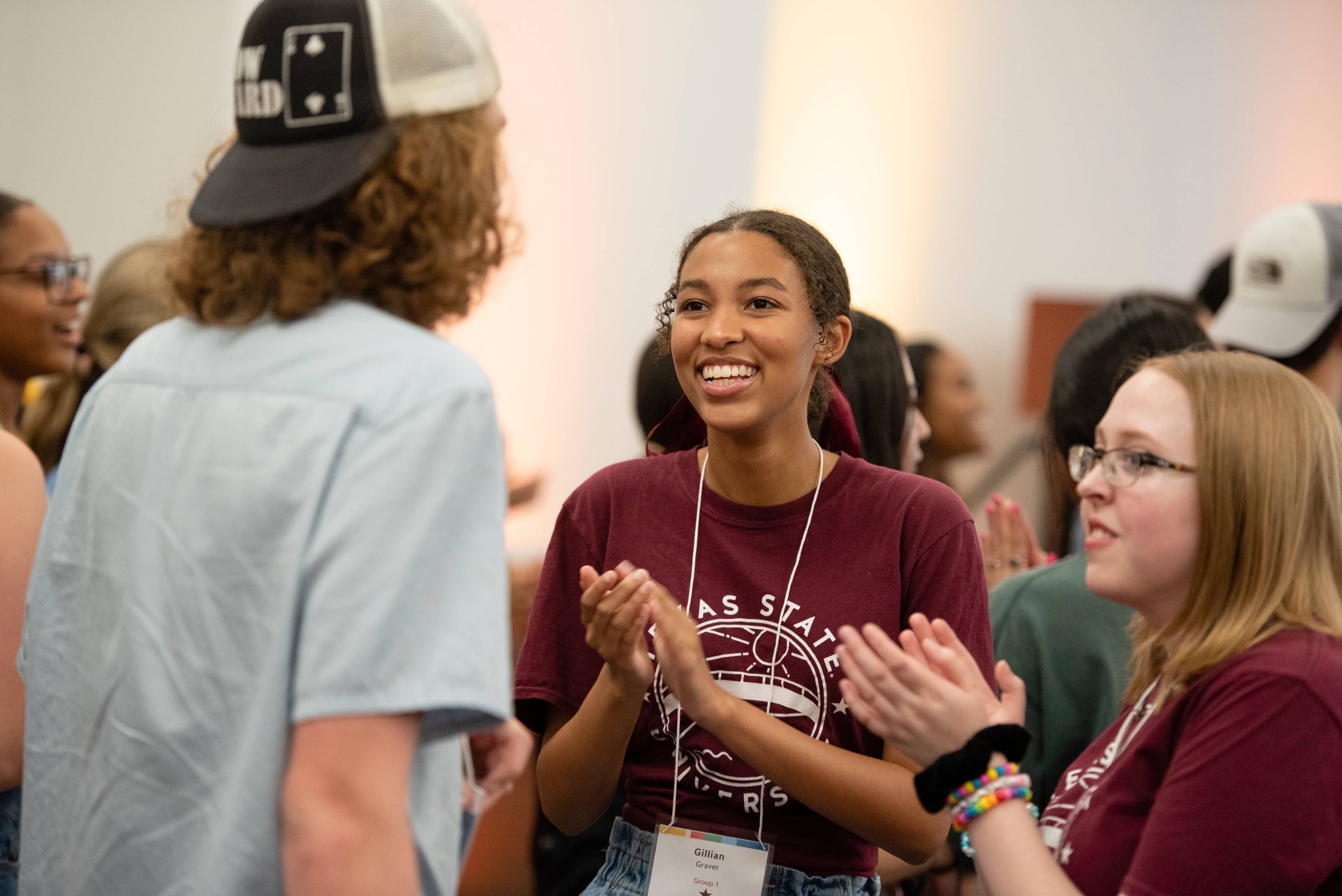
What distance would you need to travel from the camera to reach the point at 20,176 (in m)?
4.62

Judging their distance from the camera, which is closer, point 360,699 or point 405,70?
point 360,699

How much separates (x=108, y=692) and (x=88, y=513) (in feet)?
0.57

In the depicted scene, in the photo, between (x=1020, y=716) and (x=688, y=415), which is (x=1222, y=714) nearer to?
(x=1020, y=716)

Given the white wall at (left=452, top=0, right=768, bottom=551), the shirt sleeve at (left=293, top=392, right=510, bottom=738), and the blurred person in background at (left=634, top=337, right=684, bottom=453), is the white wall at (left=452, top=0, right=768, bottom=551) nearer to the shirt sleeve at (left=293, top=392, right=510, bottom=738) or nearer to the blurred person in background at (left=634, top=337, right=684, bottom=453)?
the blurred person in background at (left=634, top=337, right=684, bottom=453)

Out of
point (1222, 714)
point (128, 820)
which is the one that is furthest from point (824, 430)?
point (128, 820)

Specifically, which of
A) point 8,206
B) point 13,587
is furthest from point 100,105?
point 13,587

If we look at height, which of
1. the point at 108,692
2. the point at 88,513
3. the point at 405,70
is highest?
the point at 405,70

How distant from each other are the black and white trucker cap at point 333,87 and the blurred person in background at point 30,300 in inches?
60.1

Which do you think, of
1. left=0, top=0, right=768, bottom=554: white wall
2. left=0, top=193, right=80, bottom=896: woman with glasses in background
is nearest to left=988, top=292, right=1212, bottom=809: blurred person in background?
left=0, top=193, right=80, bottom=896: woman with glasses in background

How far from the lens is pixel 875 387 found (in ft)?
7.51

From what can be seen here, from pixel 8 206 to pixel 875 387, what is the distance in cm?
181

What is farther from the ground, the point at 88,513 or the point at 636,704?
the point at 88,513

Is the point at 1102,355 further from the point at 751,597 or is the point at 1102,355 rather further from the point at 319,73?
the point at 319,73

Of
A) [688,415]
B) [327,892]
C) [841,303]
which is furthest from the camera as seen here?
[688,415]
